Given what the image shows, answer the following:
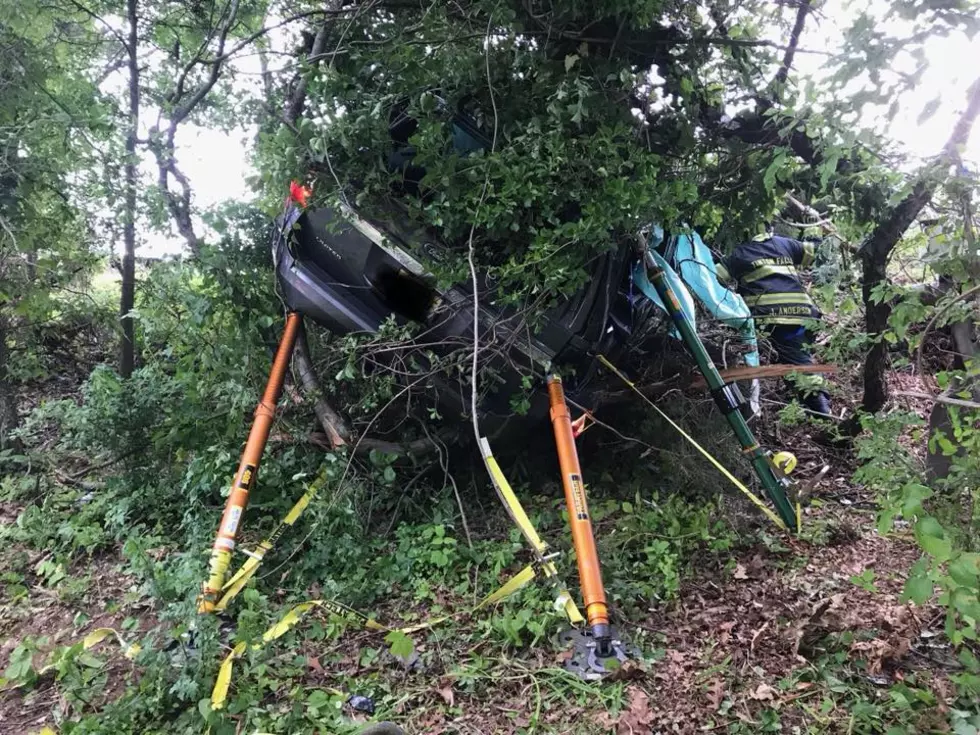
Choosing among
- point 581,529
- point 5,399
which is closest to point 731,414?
point 581,529

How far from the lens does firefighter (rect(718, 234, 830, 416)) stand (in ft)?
17.0

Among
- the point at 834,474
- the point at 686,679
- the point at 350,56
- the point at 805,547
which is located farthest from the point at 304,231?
the point at 834,474

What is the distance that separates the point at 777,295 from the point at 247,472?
412cm

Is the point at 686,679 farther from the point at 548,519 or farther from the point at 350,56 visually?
the point at 350,56

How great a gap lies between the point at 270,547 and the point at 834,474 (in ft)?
12.5

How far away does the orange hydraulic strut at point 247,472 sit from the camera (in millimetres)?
3244

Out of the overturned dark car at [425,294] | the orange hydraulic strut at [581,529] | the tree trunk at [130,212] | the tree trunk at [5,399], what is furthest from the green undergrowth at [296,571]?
the tree trunk at [130,212]

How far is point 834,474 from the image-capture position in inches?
187

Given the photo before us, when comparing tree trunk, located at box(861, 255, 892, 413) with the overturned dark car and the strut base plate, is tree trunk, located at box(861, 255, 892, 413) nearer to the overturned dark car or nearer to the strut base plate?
the overturned dark car

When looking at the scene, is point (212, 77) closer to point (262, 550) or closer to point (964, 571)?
point (262, 550)

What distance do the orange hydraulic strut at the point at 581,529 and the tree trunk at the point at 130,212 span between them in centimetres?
311

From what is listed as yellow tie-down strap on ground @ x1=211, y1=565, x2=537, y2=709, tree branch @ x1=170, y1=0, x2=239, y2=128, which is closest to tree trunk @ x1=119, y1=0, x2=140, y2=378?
tree branch @ x1=170, y1=0, x2=239, y2=128

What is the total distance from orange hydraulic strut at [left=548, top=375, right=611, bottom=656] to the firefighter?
2.24m

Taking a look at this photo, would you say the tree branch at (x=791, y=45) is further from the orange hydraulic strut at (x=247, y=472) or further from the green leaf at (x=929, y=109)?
the orange hydraulic strut at (x=247, y=472)
